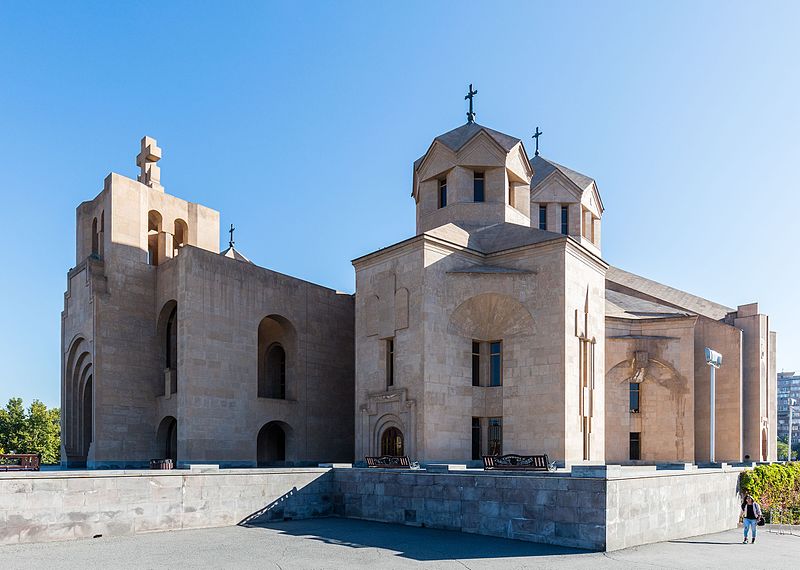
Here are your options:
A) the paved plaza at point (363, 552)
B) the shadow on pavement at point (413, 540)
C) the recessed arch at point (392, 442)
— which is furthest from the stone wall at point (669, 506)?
the recessed arch at point (392, 442)

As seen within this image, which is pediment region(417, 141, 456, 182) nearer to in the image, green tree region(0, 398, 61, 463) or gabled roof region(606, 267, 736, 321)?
gabled roof region(606, 267, 736, 321)

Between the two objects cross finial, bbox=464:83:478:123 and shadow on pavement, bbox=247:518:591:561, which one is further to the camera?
cross finial, bbox=464:83:478:123

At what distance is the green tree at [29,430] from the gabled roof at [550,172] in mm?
40994

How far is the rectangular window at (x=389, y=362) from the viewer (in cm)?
2962

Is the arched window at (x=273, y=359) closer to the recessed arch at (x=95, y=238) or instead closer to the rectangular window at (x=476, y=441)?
the recessed arch at (x=95, y=238)

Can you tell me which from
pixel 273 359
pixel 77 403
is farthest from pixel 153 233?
pixel 77 403

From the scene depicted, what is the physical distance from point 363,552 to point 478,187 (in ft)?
73.1

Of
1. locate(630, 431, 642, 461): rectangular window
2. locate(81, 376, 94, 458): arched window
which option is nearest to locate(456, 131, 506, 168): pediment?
locate(630, 431, 642, 461): rectangular window

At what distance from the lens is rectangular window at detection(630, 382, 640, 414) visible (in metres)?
35.4

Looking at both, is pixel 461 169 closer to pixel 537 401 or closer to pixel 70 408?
pixel 537 401

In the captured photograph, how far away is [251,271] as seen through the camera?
1339 inches

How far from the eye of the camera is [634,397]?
35.6m

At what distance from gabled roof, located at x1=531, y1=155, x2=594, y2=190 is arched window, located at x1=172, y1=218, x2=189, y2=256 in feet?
65.6

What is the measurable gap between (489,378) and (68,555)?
1798 cm
